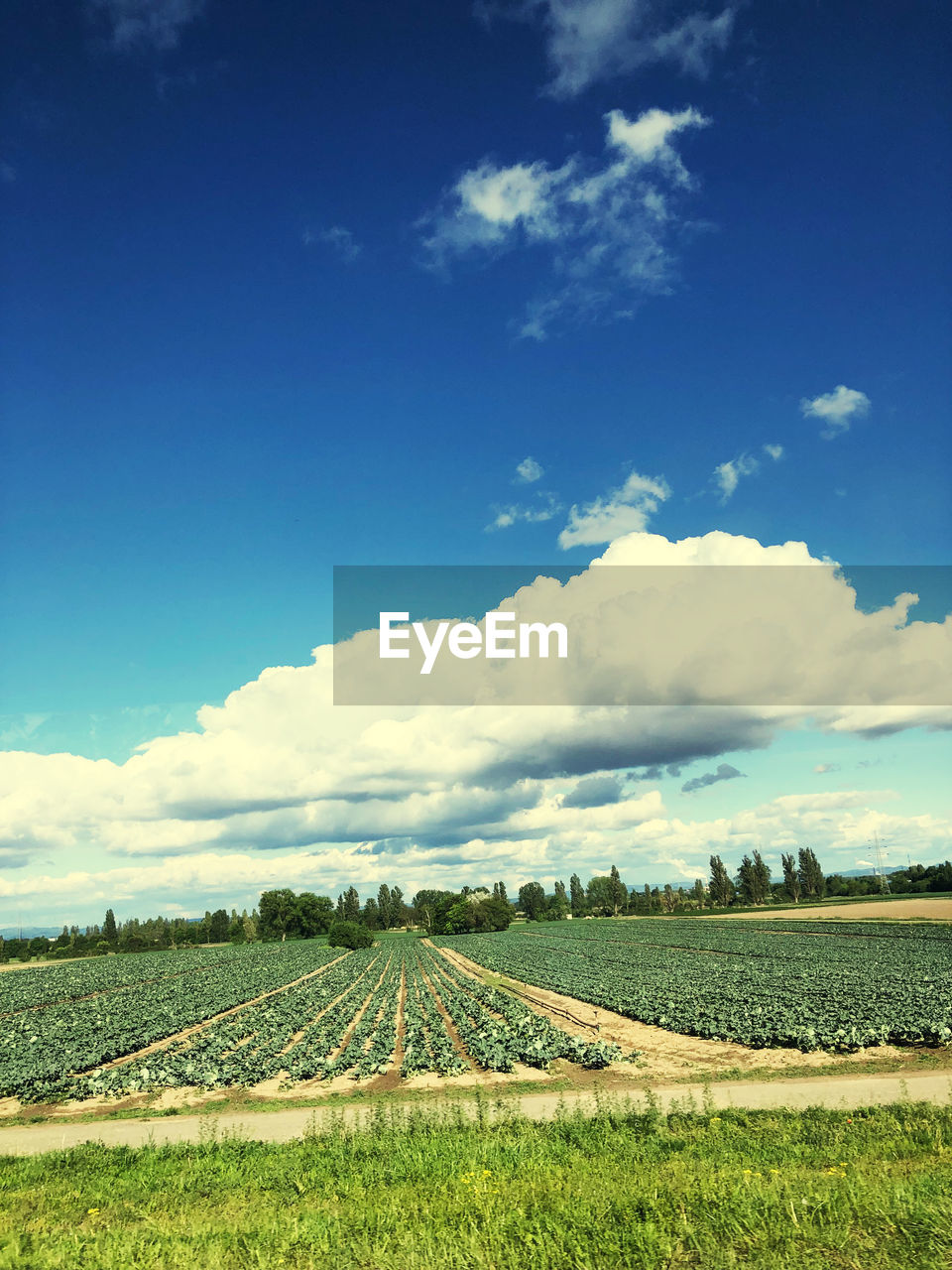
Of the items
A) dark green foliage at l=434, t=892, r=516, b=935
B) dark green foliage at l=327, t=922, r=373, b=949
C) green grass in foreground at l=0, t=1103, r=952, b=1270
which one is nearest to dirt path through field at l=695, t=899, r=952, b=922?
dark green foliage at l=434, t=892, r=516, b=935

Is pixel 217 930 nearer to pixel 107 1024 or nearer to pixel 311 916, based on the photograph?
pixel 311 916

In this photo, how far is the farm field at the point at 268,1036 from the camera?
23828 mm

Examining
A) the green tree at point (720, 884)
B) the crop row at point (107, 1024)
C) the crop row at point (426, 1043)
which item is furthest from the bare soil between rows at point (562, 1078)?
the green tree at point (720, 884)

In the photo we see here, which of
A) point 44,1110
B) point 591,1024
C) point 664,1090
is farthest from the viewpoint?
point 591,1024

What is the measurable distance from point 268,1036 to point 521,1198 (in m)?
25.2

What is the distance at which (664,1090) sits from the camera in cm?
2006

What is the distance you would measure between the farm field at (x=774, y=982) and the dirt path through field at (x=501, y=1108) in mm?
5083

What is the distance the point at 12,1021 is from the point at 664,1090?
41.2 meters

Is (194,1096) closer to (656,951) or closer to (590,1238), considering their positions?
(590,1238)

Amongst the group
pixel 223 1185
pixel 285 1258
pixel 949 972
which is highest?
pixel 285 1258

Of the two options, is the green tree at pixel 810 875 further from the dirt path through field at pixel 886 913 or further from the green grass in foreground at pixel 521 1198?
the green grass in foreground at pixel 521 1198

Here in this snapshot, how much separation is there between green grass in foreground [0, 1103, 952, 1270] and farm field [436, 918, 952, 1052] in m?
11.2

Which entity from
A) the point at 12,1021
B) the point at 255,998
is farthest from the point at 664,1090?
the point at 12,1021

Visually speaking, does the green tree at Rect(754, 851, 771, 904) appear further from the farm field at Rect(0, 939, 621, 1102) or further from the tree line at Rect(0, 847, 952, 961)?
the farm field at Rect(0, 939, 621, 1102)
